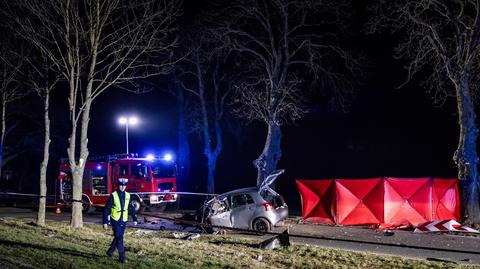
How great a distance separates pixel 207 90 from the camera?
35.2 m

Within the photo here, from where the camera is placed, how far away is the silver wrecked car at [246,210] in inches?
639

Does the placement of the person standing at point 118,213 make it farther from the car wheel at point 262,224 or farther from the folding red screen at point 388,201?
the folding red screen at point 388,201

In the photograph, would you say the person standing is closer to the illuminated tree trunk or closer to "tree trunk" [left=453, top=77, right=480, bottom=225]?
"tree trunk" [left=453, top=77, right=480, bottom=225]

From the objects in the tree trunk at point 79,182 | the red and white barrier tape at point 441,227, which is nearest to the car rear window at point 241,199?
the tree trunk at point 79,182

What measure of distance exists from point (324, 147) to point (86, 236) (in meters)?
27.6

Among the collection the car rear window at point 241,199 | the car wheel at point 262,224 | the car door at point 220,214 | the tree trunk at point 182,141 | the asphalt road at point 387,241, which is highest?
the tree trunk at point 182,141

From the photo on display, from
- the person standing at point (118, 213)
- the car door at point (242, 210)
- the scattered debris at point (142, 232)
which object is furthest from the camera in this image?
the car door at point (242, 210)

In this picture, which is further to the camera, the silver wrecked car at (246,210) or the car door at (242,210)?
the car door at (242,210)

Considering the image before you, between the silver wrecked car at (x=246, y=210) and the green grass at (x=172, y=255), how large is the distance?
8.33ft

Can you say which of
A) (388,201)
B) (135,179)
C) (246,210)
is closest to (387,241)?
(388,201)

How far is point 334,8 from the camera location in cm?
2464

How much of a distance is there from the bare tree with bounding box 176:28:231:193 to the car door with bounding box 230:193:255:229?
15.0 meters

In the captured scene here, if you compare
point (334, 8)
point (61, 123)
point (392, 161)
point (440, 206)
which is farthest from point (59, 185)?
point (392, 161)

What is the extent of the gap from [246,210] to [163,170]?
998 centimetres
